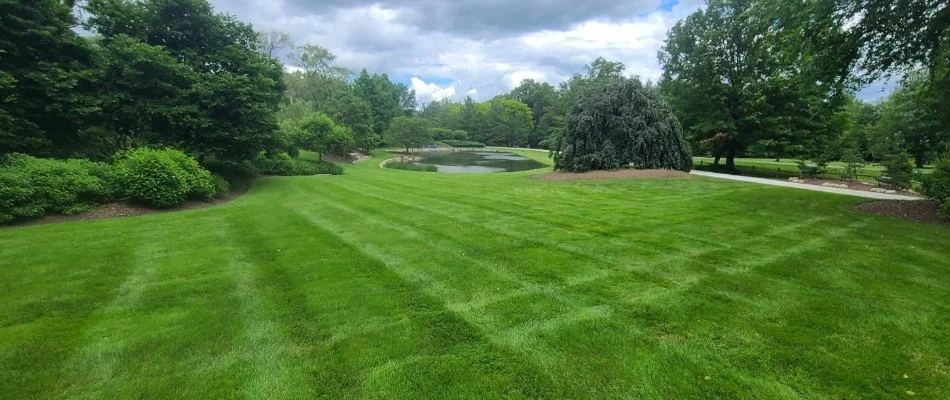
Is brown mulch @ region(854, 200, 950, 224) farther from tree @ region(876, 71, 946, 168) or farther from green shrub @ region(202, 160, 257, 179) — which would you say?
green shrub @ region(202, 160, 257, 179)

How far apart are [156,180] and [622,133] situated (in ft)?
49.1

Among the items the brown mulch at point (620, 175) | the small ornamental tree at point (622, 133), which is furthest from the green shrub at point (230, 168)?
the small ornamental tree at point (622, 133)

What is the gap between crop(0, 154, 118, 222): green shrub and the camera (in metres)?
7.34

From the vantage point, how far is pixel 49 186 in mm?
7938

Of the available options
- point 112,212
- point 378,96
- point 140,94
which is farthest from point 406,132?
point 112,212

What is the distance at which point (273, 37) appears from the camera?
36406 millimetres

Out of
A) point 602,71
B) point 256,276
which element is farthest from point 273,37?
point 256,276

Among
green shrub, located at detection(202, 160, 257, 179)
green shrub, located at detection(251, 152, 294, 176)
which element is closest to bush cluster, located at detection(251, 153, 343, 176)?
green shrub, located at detection(251, 152, 294, 176)

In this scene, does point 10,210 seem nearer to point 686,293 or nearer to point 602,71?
point 686,293

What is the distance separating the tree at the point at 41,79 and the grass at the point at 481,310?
4.79 meters

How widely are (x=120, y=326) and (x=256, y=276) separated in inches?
51.9

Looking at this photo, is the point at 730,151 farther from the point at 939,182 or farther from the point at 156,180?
the point at 156,180

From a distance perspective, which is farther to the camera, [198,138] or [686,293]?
[198,138]

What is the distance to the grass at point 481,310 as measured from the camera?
2.62m
